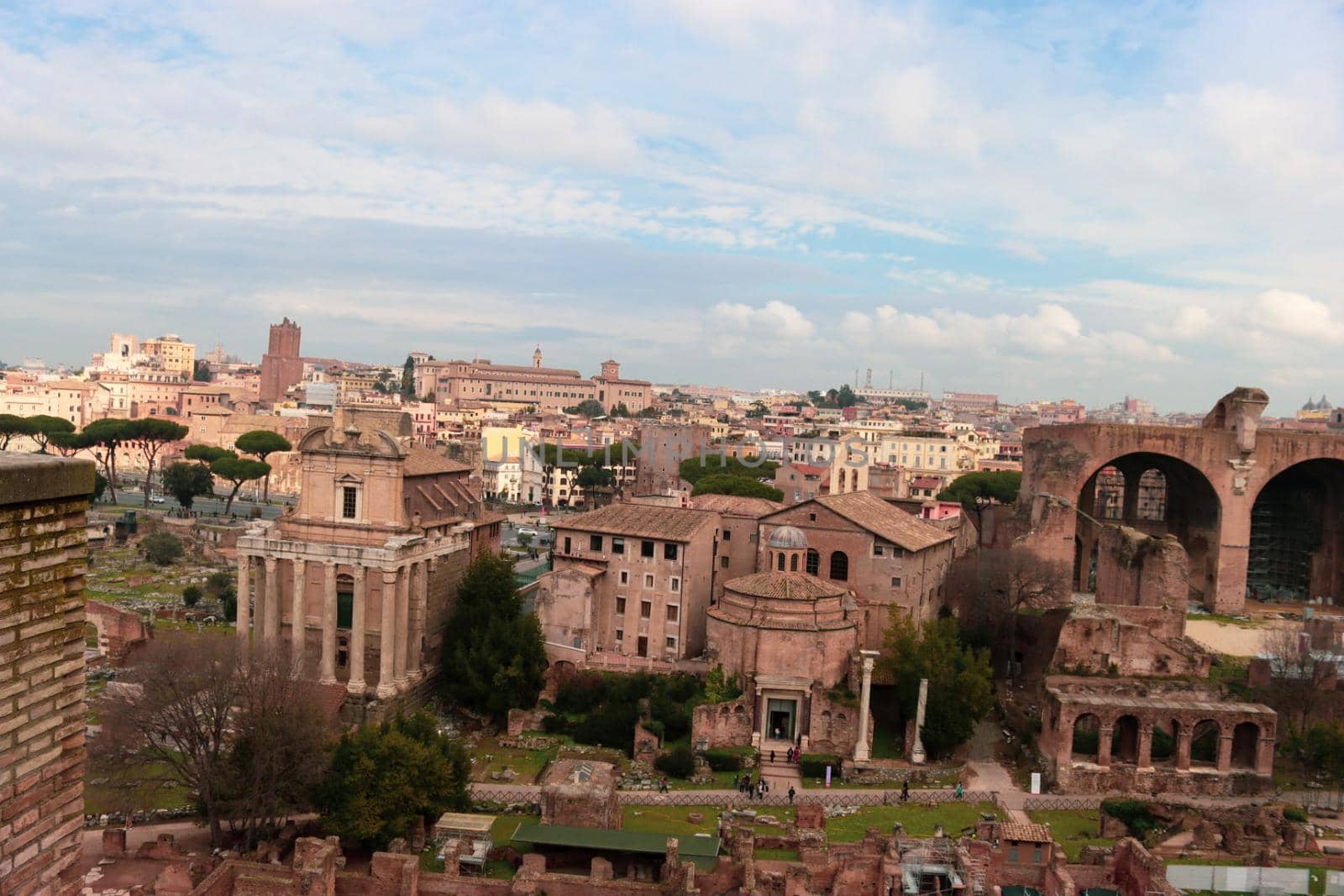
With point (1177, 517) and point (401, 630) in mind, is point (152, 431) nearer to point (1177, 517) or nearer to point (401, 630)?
point (401, 630)

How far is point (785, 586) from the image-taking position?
Answer: 3769 centimetres

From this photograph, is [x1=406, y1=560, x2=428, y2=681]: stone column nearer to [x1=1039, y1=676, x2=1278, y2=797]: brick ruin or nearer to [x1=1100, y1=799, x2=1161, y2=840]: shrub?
[x1=1039, y1=676, x2=1278, y2=797]: brick ruin

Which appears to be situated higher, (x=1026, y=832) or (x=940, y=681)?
(x=940, y=681)

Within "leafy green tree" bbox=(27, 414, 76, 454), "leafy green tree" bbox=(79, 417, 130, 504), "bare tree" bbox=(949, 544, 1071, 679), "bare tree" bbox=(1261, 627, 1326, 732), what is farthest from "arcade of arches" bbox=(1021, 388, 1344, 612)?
"leafy green tree" bbox=(27, 414, 76, 454)

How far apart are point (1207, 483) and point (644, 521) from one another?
28.2 m

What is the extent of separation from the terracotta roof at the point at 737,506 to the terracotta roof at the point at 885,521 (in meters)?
2.75

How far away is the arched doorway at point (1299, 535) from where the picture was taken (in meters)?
54.7

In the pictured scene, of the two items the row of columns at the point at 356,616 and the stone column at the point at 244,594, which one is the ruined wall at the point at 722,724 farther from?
the stone column at the point at 244,594

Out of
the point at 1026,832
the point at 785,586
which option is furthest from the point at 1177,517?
the point at 1026,832

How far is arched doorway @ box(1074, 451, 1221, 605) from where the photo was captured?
52.5 meters

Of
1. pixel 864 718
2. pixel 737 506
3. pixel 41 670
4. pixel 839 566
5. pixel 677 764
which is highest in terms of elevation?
pixel 41 670

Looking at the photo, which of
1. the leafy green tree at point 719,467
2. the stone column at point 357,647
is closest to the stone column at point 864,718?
the stone column at point 357,647

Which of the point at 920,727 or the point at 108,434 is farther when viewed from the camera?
the point at 108,434

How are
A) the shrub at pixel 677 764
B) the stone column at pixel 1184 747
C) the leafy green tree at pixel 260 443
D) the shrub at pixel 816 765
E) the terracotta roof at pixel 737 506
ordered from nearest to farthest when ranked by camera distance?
the stone column at pixel 1184 747, the shrub at pixel 677 764, the shrub at pixel 816 765, the terracotta roof at pixel 737 506, the leafy green tree at pixel 260 443
